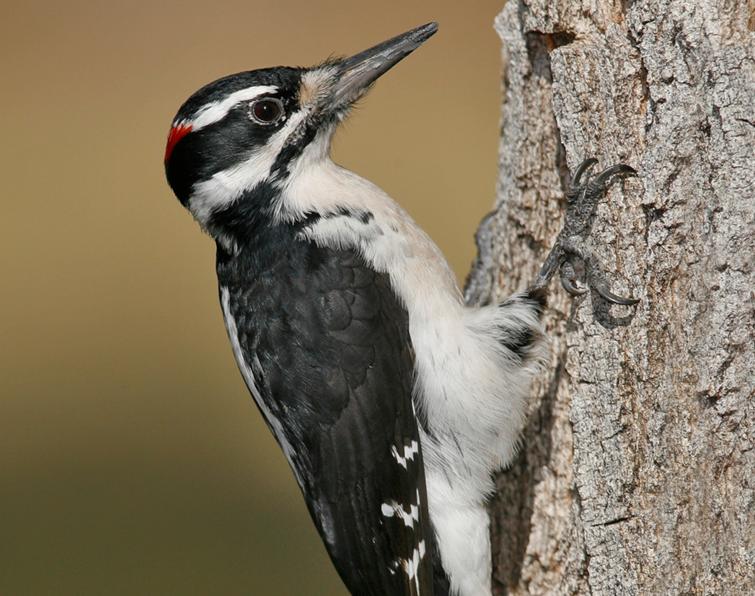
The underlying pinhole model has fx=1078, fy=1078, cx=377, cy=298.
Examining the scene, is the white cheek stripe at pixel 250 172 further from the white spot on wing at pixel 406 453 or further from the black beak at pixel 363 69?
the white spot on wing at pixel 406 453

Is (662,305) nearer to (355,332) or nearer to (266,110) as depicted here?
(355,332)

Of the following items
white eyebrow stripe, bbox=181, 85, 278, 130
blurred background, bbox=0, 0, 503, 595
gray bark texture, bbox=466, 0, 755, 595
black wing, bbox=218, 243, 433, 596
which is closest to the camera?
gray bark texture, bbox=466, 0, 755, 595

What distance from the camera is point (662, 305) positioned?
2.53 meters

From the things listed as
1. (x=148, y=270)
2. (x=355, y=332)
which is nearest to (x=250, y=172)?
(x=355, y=332)

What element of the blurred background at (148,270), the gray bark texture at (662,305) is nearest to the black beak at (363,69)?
the gray bark texture at (662,305)

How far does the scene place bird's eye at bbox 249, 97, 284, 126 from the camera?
2980 mm

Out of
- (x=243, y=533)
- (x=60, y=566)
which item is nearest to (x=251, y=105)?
(x=243, y=533)

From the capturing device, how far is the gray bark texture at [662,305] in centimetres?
239

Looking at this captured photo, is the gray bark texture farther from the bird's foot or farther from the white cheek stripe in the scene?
the white cheek stripe

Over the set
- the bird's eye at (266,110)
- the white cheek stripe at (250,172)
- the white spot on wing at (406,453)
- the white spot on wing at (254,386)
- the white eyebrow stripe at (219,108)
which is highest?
the white eyebrow stripe at (219,108)

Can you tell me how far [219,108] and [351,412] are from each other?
0.90 meters

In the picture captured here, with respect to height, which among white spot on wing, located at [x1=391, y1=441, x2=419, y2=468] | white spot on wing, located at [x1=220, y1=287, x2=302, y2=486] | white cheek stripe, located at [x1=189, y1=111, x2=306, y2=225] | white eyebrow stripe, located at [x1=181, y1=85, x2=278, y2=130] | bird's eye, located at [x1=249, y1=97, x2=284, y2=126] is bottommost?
white spot on wing, located at [x1=391, y1=441, x2=419, y2=468]

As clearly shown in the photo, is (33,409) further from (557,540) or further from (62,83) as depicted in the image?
(557,540)

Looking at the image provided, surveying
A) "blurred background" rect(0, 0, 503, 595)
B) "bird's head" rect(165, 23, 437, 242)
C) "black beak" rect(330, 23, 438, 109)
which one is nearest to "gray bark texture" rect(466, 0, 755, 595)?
"black beak" rect(330, 23, 438, 109)
